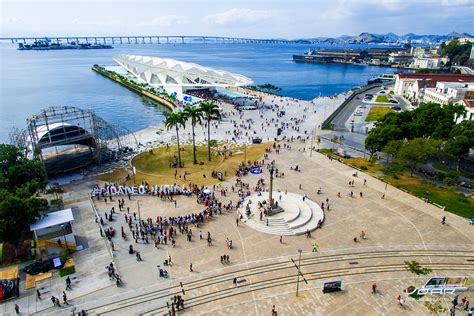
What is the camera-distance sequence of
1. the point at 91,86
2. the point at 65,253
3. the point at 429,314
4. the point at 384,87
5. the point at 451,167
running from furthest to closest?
the point at 91,86, the point at 384,87, the point at 451,167, the point at 65,253, the point at 429,314

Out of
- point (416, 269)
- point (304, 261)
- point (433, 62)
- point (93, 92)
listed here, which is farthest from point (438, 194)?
point (433, 62)

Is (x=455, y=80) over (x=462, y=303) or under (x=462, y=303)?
over

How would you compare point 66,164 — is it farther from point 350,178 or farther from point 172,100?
point 172,100

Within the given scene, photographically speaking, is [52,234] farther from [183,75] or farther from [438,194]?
[183,75]

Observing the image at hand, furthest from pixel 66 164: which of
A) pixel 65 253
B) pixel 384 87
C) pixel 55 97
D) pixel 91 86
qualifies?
pixel 384 87

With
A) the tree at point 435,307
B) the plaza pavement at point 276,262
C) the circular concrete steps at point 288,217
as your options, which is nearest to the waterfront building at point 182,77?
the circular concrete steps at point 288,217

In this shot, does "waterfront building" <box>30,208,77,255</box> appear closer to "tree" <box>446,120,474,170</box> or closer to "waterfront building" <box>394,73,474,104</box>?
"tree" <box>446,120,474,170</box>

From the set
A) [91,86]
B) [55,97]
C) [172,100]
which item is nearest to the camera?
[172,100]

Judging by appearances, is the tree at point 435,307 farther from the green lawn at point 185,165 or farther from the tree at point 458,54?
the tree at point 458,54
